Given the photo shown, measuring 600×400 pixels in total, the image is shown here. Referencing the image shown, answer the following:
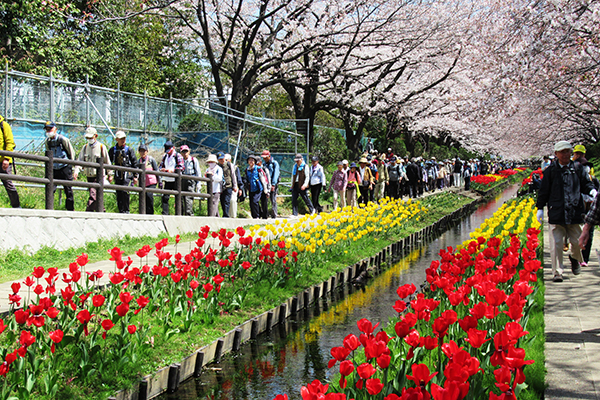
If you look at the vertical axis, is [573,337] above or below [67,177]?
below

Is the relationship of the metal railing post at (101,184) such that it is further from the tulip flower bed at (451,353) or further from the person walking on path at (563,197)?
the person walking on path at (563,197)

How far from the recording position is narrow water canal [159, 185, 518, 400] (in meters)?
5.83

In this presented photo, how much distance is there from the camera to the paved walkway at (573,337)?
4527 mm

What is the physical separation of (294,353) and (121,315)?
2.83m

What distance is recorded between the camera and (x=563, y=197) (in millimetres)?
8398

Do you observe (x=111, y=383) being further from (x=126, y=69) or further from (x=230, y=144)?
(x=126, y=69)

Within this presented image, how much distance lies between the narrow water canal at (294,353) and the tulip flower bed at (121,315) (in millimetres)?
366

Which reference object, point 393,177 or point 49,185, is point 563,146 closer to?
point 49,185

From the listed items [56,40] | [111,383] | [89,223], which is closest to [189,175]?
[89,223]

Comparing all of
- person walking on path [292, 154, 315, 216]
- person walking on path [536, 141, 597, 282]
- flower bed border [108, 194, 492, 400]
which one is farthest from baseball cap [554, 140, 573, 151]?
person walking on path [292, 154, 315, 216]

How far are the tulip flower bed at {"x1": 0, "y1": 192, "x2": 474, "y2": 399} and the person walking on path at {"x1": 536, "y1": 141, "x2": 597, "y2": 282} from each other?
3448 millimetres

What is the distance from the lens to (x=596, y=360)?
5.08m

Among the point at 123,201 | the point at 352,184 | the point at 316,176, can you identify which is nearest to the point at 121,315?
the point at 123,201

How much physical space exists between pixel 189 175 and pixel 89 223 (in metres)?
3.44
